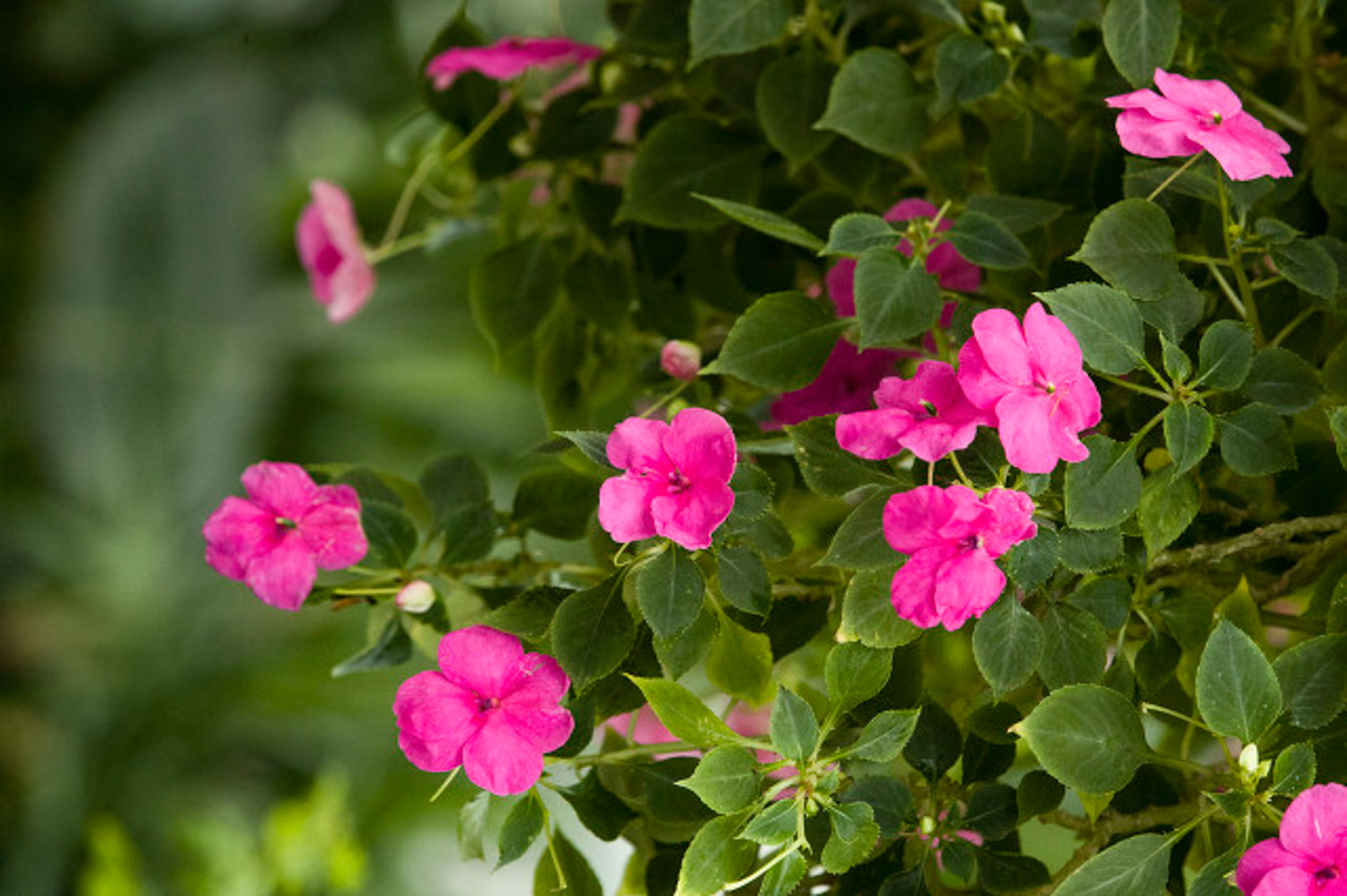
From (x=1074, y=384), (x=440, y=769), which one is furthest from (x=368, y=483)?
(x=1074, y=384)

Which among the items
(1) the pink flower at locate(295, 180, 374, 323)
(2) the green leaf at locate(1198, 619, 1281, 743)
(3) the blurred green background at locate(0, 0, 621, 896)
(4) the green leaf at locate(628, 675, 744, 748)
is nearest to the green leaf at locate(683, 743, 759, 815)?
(4) the green leaf at locate(628, 675, 744, 748)

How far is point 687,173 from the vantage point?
56 cm

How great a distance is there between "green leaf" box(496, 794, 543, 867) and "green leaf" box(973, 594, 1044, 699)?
0.13 metres

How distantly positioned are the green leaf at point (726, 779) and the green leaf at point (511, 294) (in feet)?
0.81

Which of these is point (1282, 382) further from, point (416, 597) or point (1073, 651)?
point (416, 597)

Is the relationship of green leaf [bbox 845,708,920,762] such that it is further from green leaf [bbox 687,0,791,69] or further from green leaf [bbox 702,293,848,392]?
green leaf [bbox 687,0,791,69]

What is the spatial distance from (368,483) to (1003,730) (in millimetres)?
227

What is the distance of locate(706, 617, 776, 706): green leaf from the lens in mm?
436

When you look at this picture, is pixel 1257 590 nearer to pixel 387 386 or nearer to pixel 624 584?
pixel 624 584

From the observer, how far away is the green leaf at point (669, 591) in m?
0.39

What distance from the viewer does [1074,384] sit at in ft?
1.22

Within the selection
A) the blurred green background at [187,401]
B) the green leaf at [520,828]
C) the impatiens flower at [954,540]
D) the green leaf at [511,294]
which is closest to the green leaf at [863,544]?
the impatiens flower at [954,540]

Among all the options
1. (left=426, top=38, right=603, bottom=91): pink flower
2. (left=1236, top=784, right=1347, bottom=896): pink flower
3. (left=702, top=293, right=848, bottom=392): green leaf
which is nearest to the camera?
(left=1236, top=784, right=1347, bottom=896): pink flower

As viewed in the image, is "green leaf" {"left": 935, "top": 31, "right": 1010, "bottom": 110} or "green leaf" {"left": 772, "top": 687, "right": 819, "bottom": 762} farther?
"green leaf" {"left": 935, "top": 31, "right": 1010, "bottom": 110}
